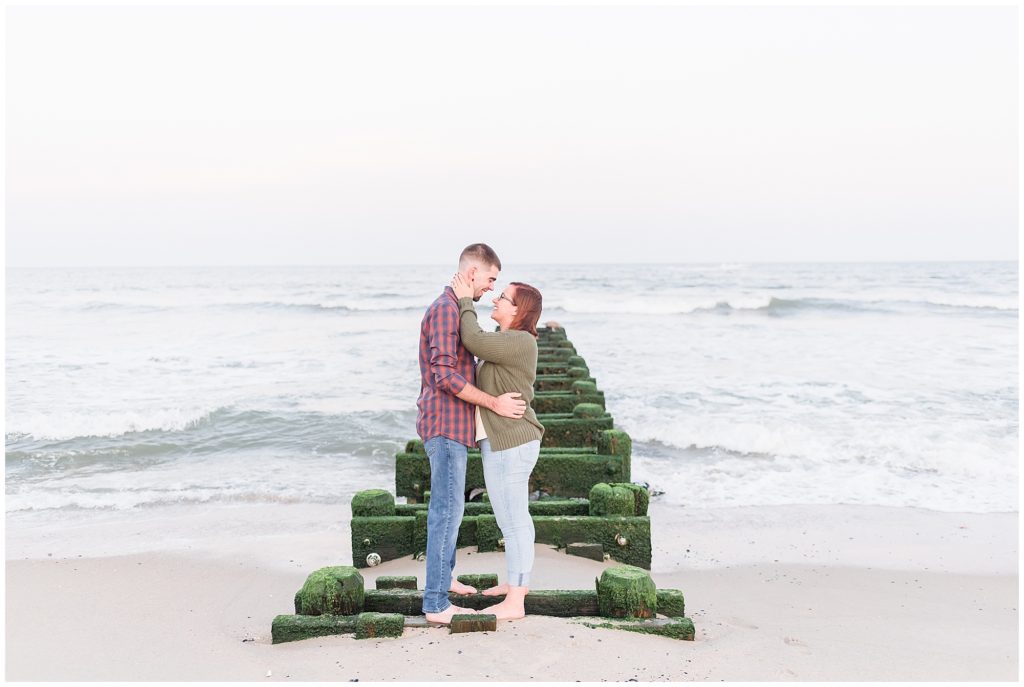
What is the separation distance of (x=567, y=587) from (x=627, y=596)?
1.07m

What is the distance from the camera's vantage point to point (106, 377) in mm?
19250

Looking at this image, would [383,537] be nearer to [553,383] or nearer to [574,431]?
[574,431]

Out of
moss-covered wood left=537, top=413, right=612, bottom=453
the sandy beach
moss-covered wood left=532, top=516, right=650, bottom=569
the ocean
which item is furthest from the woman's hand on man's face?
the ocean

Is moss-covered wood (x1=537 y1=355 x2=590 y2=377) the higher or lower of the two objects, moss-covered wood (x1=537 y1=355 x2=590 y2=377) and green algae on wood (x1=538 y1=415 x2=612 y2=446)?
the higher

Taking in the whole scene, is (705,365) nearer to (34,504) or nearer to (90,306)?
(34,504)

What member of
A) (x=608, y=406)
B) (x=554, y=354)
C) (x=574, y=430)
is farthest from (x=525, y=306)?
(x=608, y=406)

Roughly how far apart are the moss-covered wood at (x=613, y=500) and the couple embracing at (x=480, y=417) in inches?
48.3

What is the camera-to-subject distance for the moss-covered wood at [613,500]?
4867 mm

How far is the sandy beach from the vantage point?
3.38m

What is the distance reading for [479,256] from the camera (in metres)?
3.66

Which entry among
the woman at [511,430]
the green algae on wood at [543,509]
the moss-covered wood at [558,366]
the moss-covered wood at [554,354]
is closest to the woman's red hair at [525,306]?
the woman at [511,430]

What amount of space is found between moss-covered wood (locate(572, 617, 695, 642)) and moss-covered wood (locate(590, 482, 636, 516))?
1262 mm

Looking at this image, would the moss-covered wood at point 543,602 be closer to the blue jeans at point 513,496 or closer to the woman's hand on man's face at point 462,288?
the blue jeans at point 513,496

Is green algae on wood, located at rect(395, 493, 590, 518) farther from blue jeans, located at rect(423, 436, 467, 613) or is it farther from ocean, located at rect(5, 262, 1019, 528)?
ocean, located at rect(5, 262, 1019, 528)
